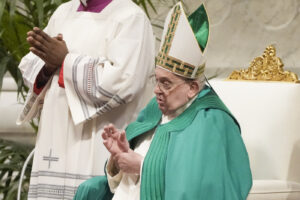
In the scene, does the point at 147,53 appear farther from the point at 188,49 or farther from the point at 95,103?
the point at 188,49

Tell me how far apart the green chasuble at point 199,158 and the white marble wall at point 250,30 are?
5.37 feet

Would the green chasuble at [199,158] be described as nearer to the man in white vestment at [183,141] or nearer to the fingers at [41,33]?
the man in white vestment at [183,141]

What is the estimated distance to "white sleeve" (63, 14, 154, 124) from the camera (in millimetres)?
3371

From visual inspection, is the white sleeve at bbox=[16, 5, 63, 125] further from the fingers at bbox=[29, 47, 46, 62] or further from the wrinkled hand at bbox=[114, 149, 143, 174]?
the wrinkled hand at bbox=[114, 149, 143, 174]

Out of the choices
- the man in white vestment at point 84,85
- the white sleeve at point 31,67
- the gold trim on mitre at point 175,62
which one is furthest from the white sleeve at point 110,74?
the gold trim on mitre at point 175,62

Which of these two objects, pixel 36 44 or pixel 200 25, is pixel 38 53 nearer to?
pixel 36 44

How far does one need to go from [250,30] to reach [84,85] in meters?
1.71

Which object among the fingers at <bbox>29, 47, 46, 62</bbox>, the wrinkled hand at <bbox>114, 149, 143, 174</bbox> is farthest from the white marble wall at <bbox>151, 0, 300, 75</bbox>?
the wrinkled hand at <bbox>114, 149, 143, 174</bbox>

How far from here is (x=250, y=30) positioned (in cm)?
475

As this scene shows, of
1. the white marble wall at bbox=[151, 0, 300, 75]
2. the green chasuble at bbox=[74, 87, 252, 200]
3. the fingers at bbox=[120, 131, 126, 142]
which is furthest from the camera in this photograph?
the white marble wall at bbox=[151, 0, 300, 75]

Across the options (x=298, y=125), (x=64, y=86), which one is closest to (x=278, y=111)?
(x=298, y=125)

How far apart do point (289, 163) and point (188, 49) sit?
874 mm

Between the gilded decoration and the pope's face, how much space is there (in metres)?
0.89

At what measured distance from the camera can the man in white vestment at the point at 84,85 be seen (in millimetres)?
3387
